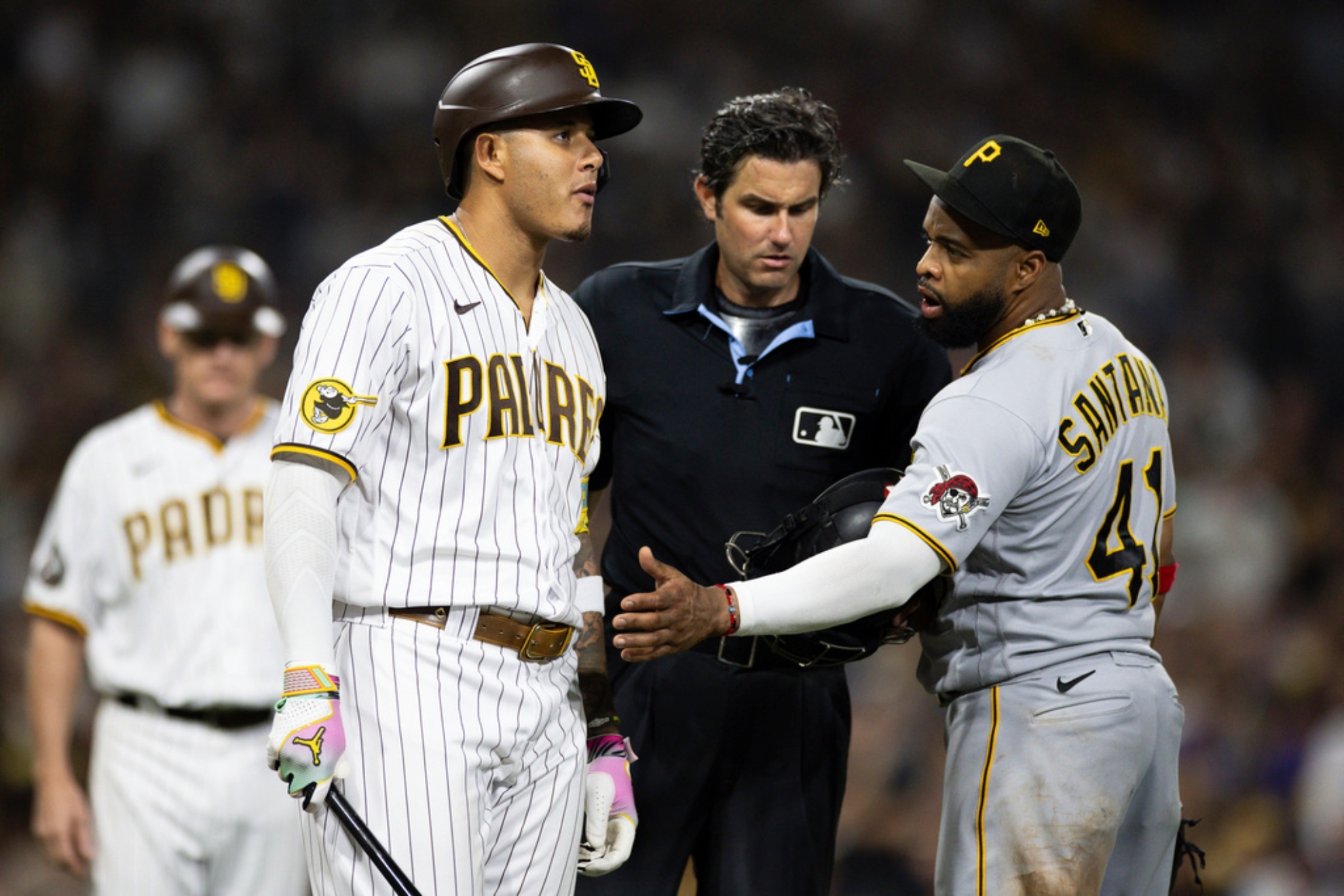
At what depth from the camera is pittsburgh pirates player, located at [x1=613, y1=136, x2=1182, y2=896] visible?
275cm

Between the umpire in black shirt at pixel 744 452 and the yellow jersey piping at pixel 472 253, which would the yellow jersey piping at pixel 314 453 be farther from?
the umpire in black shirt at pixel 744 452

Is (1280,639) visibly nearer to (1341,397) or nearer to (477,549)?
(1341,397)

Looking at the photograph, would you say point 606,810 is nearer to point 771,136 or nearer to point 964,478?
point 964,478

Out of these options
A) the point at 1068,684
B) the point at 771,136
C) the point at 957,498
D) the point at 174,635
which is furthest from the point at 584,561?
the point at 174,635

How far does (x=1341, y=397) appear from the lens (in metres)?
8.57

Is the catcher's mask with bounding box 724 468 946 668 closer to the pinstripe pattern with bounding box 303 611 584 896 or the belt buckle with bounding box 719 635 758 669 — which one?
the belt buckle with bounding box 719 635 758 669

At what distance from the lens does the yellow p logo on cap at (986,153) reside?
2984mm

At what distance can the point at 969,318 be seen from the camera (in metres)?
3.04

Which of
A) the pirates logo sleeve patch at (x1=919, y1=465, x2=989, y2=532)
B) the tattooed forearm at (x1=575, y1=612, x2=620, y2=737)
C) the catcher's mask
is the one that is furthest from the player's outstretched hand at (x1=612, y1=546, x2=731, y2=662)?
the pirates logo sleeve patch at (x1=919, y1=465, x2=989, y2=532)

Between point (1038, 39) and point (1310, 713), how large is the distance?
5.34m

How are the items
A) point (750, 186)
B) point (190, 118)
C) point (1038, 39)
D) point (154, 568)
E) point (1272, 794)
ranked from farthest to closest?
point (1038, 39)
point (190, 118)
point (1272, 794)
point (154, 568)
point (750, 186)

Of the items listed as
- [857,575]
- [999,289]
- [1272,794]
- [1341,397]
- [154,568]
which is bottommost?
[1272,794]

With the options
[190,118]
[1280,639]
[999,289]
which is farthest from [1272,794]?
[190,118]

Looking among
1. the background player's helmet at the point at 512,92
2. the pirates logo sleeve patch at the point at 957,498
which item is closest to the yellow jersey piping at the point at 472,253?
the background player's helmet at the point at 512,92
